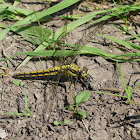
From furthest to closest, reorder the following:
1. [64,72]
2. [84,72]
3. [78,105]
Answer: [64,72] < [84,72] < [78,105]

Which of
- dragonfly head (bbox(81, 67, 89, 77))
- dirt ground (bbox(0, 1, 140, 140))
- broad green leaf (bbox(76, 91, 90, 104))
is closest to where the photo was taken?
dirt ground (bbox(0, 1, 140, 140))

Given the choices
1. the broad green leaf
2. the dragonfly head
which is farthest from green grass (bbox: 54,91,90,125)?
the dragonfly head

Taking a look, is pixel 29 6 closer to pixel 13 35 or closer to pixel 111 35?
pixel 13 35

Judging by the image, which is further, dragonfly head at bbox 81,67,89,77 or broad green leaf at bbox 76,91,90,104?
dragonfly head at bbox 81,67,89,77

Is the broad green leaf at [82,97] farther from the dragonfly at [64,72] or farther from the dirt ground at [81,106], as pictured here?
the dragonfly at [64,72]

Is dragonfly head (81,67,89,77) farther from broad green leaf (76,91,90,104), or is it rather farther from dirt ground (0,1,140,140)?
broad green leaf (76,91,90,104)

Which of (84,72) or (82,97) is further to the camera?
(84,72)

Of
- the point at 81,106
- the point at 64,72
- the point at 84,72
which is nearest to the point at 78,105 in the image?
the point at 81,106

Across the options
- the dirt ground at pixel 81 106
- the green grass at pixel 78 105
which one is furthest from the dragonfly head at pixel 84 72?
the green grass at pixel 78 105

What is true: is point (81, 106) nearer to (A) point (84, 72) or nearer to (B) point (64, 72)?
(A) point (84, 72)
